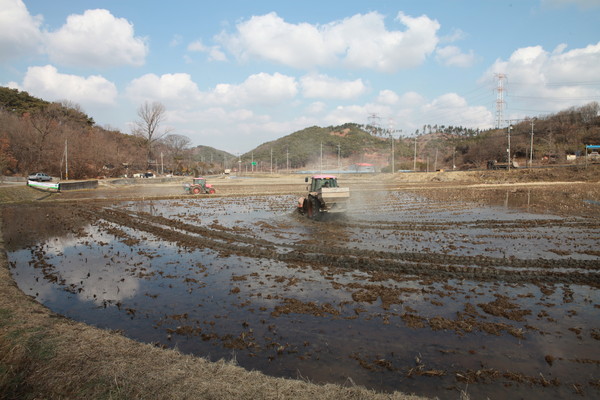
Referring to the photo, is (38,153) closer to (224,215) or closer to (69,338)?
(224,215)

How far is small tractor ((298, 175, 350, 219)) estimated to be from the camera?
65.4ft

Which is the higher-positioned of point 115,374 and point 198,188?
point 198,188

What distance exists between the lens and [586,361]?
5.57m

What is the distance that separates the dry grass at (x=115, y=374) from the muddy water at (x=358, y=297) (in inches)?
27.6

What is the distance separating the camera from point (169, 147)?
12769cm

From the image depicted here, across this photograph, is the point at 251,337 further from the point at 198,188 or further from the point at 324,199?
the point at 198,188

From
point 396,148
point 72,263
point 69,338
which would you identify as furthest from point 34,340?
point 396,148

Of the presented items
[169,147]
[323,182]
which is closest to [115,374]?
[323,182]

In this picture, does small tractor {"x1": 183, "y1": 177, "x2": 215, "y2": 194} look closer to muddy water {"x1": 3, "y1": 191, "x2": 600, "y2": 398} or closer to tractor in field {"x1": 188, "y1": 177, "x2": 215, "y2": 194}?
tractor in field {"x1": 188, "y1": 177, "x2": 215, "y2": 194}

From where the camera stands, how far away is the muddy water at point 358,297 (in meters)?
5.59

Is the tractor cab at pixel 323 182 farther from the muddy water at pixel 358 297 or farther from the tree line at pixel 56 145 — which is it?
the tree line at pixel 56 145

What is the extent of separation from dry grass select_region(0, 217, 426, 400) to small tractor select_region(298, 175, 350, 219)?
14.6m

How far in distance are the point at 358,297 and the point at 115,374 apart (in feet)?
16.7

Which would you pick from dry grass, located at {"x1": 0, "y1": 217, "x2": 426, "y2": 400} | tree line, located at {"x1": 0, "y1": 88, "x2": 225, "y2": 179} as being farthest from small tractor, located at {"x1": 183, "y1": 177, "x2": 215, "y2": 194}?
dry grass, located at {"x1": 0, "y1": 217, "x2": 426, "y2": 400}
